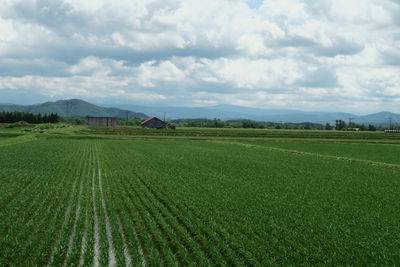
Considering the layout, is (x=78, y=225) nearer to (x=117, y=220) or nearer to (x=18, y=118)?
(x=117, y=220)

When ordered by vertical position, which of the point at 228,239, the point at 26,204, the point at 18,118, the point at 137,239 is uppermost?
the point at 18,118

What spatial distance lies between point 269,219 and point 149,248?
17.0 feet

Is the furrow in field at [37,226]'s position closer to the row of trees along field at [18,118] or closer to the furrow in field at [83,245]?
the furrow in field at [83,245]

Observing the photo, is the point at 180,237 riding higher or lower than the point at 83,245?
higher

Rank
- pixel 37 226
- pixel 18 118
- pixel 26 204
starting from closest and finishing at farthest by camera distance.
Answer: pixel 37 226, pixel 26 204, pixel 18 118

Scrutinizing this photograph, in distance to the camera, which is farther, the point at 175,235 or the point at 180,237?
the point at 175,235

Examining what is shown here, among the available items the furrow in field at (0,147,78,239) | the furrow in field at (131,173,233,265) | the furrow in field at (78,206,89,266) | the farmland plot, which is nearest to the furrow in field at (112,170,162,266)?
the furrow in field at (131,173,233,265)

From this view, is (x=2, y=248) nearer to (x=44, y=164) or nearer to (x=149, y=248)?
(x=149, y=248)

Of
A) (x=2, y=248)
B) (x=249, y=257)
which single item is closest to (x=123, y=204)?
(x=2, y=248)

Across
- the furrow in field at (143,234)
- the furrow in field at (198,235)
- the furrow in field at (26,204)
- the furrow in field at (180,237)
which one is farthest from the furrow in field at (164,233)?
the furrow in field at (26,204)

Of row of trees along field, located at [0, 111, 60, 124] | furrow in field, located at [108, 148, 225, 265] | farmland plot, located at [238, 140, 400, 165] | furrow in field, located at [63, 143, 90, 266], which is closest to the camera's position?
furrow in field, located at [108, 148, 225, 265]

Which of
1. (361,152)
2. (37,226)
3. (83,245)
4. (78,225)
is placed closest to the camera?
(83,245)

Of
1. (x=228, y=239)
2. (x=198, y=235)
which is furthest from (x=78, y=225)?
(x=228, y=239)

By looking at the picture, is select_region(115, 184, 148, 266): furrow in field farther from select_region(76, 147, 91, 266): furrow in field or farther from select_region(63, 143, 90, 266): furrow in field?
select_region(63, 143, 90, 266): furrow in field
